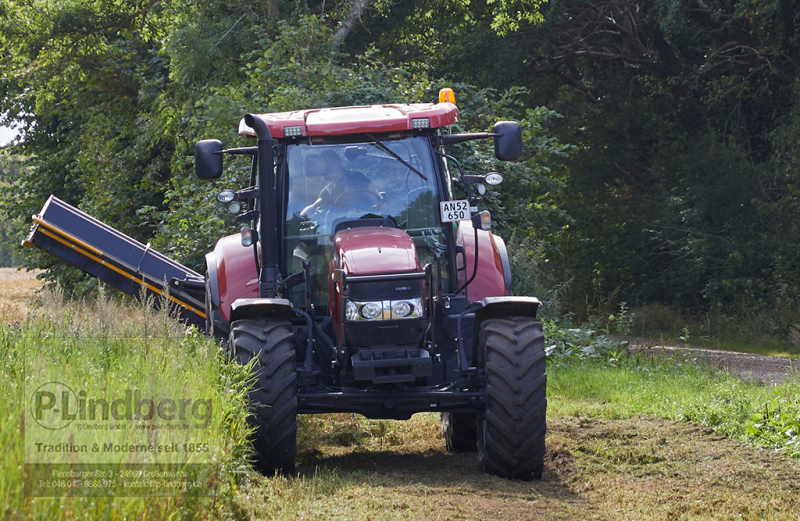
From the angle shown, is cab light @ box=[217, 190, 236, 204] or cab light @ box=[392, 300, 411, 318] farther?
cab light @ box=[217, 190, 236, 204]

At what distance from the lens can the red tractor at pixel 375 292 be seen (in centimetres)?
551

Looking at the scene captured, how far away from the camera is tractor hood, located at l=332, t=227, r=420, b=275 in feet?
18.6

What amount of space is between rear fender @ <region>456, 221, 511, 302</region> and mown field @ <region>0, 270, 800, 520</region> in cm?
121

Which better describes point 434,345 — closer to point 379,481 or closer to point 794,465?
point 379,481

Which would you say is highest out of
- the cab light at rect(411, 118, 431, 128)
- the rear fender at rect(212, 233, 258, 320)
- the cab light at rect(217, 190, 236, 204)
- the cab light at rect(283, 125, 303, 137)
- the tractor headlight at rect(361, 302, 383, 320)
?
the cab light at rect(411, 118, 431, 128)

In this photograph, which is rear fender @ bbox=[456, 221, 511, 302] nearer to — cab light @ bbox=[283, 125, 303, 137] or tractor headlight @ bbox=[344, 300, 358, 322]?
tractor headlight @ bbox=[344, 300, 358, 322]

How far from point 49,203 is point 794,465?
7586 millimetres

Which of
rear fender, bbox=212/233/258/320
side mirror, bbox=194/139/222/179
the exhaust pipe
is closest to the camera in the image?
the exhaust pipe

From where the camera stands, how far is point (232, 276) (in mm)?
6938

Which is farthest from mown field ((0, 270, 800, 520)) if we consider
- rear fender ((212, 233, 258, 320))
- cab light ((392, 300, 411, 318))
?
cab light ((392, 300, 411, 318))

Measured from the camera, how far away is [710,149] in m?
19.9

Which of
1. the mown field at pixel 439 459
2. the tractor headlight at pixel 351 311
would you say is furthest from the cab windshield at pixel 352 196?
the mown field at pixel 439 459

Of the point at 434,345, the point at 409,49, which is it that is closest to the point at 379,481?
the point at 434,345

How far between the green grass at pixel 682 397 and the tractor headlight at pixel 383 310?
9.12 ft
